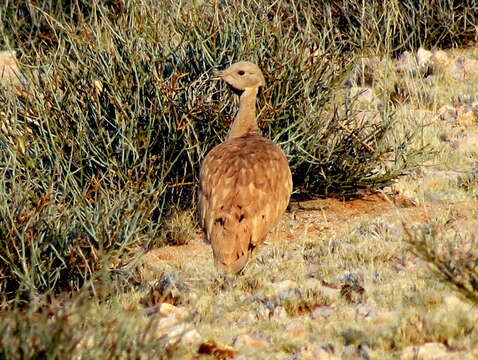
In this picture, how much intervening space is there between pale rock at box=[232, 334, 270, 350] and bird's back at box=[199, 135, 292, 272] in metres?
1.06

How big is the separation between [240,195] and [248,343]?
5.18 ft

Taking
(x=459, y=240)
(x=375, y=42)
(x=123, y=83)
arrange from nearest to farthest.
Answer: (x=459, y=240)
(x=123, y=83)
(x=375, y=42)

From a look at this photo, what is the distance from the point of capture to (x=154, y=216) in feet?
27.2

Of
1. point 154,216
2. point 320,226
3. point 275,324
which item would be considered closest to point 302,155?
point 320,226

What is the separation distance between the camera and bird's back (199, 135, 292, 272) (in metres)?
6.49

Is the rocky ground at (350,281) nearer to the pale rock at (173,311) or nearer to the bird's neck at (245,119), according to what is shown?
the pale rock at (173,311)

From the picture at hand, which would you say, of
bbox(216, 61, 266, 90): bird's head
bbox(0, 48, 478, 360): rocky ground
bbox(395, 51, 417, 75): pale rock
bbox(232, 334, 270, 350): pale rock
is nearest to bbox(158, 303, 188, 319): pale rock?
bbox(0, 48, 478, 360): rocky ground

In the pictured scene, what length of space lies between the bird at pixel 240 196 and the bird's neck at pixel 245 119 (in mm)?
212

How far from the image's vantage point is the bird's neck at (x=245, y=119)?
756 centimetres

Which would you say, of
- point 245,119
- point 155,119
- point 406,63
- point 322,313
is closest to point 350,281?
point 322,313

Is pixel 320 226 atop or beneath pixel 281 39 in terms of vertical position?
beneath

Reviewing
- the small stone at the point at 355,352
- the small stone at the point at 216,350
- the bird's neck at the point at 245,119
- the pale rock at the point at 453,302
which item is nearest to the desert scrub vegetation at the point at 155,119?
the bird's neck at the point at 245,119

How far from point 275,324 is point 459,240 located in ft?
5.49

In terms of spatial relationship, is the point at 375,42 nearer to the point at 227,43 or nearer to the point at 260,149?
the point at 227,43
